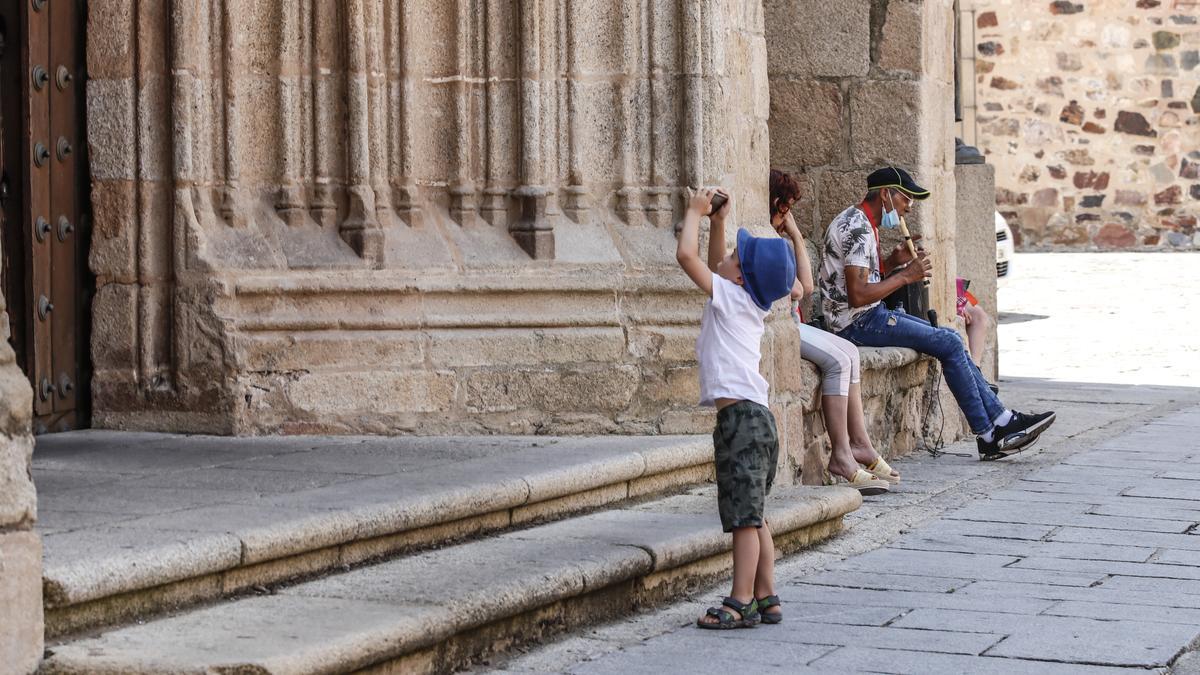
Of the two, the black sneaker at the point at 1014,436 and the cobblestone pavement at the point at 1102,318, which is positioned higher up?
the cobblestone pavement at the point at 1102,318

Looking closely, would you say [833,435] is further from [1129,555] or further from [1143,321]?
[1143,321]

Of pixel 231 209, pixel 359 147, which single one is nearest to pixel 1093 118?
pixel 359 147

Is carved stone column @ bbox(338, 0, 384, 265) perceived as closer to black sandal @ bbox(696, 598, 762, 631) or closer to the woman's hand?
the woman's hand

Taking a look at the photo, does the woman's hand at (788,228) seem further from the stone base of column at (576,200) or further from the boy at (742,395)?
the boy at (742,395)

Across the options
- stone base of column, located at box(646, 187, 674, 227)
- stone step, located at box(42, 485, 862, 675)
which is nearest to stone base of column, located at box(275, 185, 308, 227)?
stone base of column, located at box(646, 187, 674, 227)

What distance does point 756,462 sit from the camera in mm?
5145

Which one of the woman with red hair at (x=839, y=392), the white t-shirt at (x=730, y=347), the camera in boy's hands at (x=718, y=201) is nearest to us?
the white t-shirt at (x=730, y=347)

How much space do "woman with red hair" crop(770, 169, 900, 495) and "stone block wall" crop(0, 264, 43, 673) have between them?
13.7 ft

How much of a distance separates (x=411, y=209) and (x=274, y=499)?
2133mm

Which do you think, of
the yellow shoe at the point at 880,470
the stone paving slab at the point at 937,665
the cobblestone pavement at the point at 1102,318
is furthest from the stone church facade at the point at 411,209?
the cobblestone pavement at the point at 1102,318

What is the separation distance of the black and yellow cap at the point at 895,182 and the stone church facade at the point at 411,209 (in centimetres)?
120

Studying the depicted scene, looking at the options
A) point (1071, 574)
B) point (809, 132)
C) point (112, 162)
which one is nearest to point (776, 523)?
point (1071, 574)

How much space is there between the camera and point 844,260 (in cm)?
846

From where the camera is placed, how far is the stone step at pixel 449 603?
4.01m
